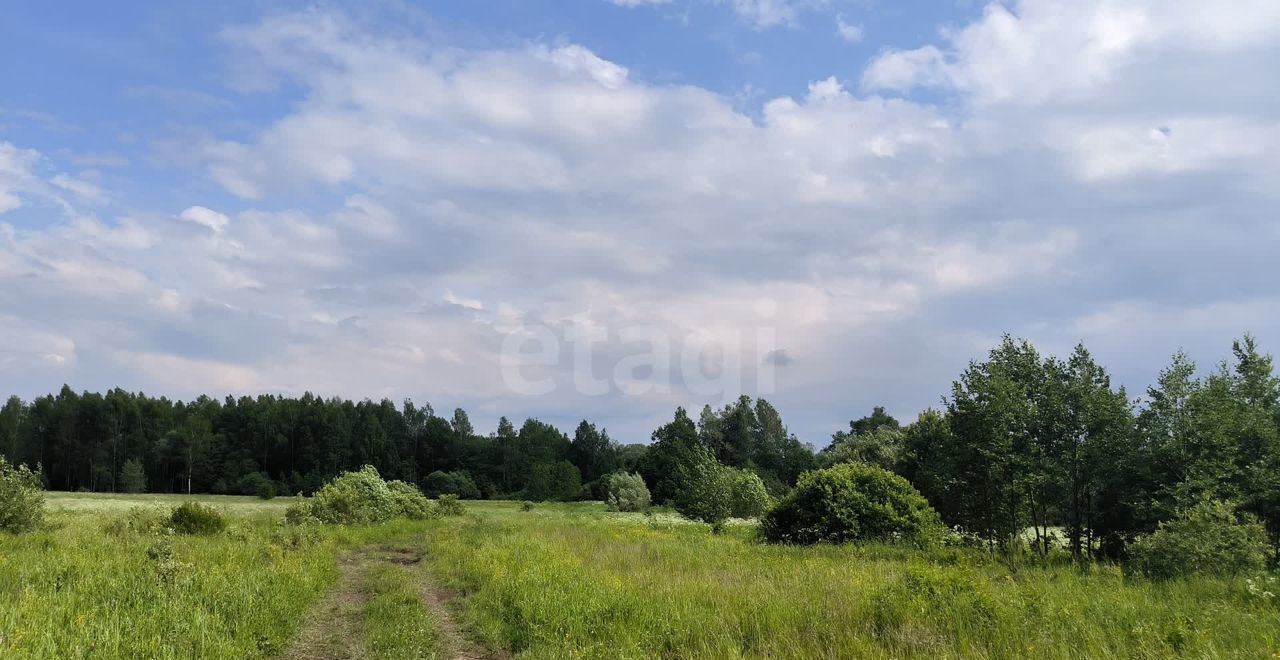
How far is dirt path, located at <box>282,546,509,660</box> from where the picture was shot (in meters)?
9.59

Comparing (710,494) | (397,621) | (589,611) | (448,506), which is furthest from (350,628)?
(448,506)

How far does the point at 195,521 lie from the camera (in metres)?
27.8

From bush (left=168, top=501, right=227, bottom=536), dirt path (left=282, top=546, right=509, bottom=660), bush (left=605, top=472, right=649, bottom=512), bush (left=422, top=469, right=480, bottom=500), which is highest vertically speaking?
dirt path (left=282, top=546, right=509, bottom=660)

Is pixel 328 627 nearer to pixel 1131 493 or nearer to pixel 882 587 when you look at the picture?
pixel 882 587

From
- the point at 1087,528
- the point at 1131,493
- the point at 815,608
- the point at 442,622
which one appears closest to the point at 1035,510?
the point at 1087,528

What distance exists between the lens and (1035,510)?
32250mm

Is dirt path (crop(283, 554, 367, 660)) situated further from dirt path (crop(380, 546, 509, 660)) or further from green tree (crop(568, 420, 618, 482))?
green tree (crop(568, 420, 618, 482))

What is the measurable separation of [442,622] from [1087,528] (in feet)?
98.2

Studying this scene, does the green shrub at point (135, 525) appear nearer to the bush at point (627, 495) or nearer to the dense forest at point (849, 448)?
the dense forest at point (849, 448)

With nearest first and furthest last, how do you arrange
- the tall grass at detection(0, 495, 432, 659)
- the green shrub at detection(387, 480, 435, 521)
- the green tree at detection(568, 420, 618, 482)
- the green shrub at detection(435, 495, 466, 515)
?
the tall grass at detection(0, 495, 432, 659)
the green shrub at detection(387, 480, 435, 521)
the green shrub at detection(435, 495, 466, 515)
the green tree at detection(568, 420, 618, 482)

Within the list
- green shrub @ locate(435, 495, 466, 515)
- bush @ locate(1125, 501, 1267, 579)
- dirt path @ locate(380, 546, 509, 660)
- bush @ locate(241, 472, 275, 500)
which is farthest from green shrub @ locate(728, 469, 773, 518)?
bush @ locate(241, 472, 275, 500)

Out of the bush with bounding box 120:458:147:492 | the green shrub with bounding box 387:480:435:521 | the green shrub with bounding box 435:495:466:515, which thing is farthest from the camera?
the bush with bounding box 120:458:147:492

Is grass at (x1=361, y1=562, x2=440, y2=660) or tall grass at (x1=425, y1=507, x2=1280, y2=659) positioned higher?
tall grass at (x1=425, y1=507, x2=1280, y2=659)

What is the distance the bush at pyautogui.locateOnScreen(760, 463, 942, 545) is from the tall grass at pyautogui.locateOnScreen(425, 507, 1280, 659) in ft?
33.7
